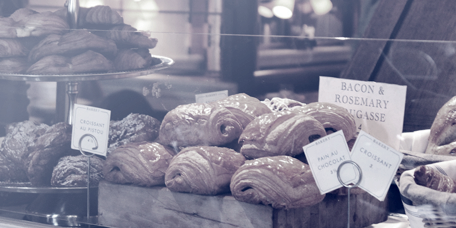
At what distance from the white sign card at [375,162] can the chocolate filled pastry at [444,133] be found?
14 cm

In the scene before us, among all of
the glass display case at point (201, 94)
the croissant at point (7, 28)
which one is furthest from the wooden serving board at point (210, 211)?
the croissant at point (7, 28)

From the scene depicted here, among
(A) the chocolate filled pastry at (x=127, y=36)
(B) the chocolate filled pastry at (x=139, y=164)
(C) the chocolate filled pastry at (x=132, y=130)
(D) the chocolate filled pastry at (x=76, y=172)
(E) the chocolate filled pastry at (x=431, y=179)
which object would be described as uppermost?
(A) the chocolate filled pastry at (x=127, y=36)

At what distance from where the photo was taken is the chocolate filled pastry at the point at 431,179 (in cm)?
85

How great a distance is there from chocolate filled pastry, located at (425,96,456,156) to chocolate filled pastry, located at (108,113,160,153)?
695 mm

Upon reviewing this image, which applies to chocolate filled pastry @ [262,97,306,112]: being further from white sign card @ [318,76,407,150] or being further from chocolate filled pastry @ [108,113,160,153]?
chocolate filled pastry @ [108,113,160,153]

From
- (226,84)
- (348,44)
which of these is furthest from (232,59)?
(348,44)

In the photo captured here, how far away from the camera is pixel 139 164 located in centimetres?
117

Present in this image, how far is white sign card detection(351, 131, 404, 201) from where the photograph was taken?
34.0 inches

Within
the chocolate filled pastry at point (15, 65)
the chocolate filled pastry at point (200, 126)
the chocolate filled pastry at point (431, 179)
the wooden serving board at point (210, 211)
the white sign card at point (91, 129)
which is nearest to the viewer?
the chocolate filled pastry at point (431, 179)

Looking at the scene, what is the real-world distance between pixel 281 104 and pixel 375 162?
10.9 inches

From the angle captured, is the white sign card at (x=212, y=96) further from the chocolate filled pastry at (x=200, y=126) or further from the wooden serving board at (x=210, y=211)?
the wooden serving board at (x=210, y=211)

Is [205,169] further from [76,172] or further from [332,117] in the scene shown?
[76,172]

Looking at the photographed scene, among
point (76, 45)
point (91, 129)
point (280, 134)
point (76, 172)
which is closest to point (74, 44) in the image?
A: point (76, 45)

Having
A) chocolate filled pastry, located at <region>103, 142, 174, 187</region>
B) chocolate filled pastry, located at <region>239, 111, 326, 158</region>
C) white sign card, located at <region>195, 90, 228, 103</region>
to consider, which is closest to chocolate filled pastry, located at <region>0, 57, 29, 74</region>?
chocolate filled pastry, located at <region>103, 142, 174, 187</region>
